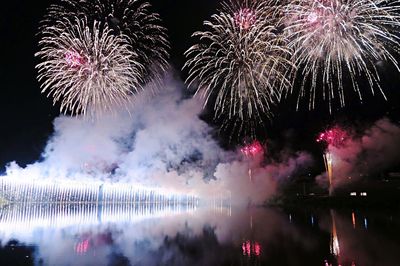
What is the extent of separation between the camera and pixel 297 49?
62.7 feet

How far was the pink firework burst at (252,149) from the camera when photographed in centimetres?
4891

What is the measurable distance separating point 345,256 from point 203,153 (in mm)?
39488

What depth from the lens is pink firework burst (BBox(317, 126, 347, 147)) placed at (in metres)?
43.3

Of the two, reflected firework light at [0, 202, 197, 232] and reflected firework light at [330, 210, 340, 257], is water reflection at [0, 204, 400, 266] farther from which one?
reflected firework light at [0, 202, 197, 232]

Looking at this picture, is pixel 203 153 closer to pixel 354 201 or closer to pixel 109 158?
pixel 109 158

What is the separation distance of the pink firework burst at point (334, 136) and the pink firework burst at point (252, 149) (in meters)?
9.03

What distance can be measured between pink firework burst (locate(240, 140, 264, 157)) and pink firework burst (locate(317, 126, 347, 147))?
903 cm

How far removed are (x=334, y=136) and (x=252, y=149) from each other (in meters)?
10.7

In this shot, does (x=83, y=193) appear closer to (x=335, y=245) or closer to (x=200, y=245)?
(x=200, y=245)

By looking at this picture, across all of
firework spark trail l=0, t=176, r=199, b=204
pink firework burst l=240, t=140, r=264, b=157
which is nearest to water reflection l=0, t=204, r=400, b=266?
firework spark trail l=0, t=176, r=199, b=204

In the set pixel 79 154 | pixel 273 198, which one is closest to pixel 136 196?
pixel 79 154

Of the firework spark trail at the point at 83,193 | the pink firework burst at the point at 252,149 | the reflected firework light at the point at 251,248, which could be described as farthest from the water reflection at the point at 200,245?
the pink firework burst at the point at 252,149

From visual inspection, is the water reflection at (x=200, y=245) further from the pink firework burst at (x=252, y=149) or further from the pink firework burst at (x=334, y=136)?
the pink firework burst at (x=252, y=149)

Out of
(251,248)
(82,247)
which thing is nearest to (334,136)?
(251,248)
